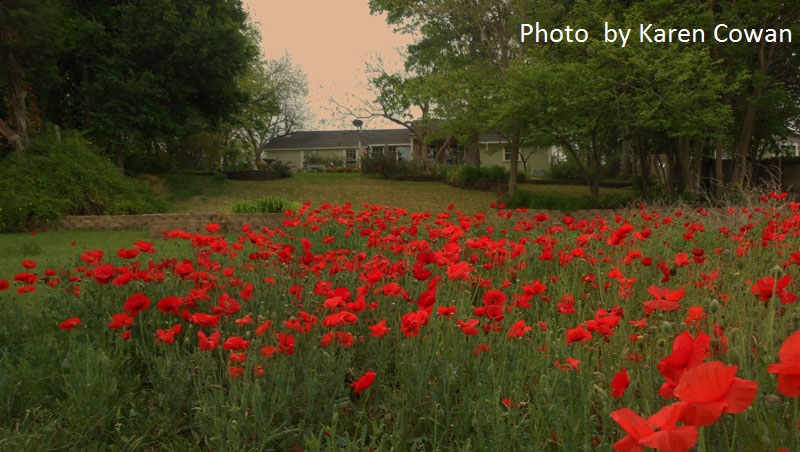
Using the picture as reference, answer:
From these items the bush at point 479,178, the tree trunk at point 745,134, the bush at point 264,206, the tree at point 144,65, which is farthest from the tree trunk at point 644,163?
the tree at point 144,65

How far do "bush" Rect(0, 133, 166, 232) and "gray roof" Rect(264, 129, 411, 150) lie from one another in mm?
36022

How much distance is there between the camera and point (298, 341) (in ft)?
9.04

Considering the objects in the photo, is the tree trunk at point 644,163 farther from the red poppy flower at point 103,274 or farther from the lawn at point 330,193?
the red poppy flower at point 103,274

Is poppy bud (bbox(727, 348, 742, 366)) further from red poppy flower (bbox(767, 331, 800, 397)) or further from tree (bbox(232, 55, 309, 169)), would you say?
tree (bbox(232, 55, 309, 169))

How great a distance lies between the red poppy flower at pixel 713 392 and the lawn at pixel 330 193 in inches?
639

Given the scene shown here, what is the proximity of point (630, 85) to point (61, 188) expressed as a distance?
14139 mm

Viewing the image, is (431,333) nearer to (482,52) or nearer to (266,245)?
(266,245)

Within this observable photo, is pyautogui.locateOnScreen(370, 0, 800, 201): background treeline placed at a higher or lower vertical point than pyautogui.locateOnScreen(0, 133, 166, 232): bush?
higher

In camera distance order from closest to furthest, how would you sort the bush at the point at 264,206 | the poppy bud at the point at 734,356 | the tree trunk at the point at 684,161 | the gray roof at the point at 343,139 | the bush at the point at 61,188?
the poppy bud at the point at 734,356
the bush at the point at 61,188
the bush at the point at 264,206
the tree trunk at the point at 684,161
the gray roof at the point at 343,139

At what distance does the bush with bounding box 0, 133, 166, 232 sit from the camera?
11.4 metres

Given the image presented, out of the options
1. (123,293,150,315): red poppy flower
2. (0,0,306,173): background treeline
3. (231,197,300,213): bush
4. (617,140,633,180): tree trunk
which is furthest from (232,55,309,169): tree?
(123,293,150,315): red poppy flower

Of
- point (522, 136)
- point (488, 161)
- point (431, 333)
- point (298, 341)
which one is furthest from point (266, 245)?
point (488, 161)

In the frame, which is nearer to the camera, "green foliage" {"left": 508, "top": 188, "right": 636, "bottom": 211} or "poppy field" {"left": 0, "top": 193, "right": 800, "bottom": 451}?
"poppy field" {"left": 0, "top": 193, "right": 800, "bottom": 451}

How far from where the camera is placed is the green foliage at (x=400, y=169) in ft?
95.3
